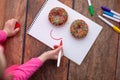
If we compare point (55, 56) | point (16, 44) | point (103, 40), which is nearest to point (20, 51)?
point (16, 44)

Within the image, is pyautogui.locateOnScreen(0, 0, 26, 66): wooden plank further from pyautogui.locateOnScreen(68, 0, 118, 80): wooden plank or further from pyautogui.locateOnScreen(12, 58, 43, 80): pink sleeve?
pyautogui.locateOnScreen(68, 0, 118, 80): wooden plank

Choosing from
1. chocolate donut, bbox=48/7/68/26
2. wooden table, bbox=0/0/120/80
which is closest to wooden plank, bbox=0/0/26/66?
wooden table, bbox=0/0/120/80

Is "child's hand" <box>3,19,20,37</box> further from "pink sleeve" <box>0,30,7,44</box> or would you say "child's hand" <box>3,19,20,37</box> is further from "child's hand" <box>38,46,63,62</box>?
"child's hand" <box>38,46,63,62</box>

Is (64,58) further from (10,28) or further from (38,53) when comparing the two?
(10,28)

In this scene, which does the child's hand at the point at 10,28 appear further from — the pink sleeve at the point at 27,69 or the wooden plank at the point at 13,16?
the pink sleeve at the point at 27,69

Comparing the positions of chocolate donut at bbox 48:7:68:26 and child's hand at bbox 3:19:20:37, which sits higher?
chocolate donut at bbox 48:7:68:26

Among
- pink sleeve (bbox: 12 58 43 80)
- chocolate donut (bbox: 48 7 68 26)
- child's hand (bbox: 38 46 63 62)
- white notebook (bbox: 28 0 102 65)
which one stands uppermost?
Answer: chocolate donut (bbox: 48 7 68 26)

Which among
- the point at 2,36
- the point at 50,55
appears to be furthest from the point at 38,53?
the point at 2,36
